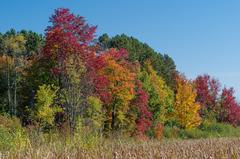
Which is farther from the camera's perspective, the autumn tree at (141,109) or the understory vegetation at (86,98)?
the autumn tree at (141,109)

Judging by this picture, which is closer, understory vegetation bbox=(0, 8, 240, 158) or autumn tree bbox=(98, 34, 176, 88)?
understory vegetation bbox=(0, 8, 240, 158)

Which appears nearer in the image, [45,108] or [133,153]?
[133,153]

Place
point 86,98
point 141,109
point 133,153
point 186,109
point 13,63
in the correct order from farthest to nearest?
point 13,63
point 186,109
point 141,109
point 86,98
point 133,153

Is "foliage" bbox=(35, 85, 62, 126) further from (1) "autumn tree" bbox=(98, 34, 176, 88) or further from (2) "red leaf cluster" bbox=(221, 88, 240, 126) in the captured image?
(2) "red leaf cluster" bbox=(221, 88, 240, 126)

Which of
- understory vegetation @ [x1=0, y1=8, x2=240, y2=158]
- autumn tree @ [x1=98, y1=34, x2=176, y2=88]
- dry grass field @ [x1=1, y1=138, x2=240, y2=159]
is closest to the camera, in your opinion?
dry grass field @ [x1=1, y1=138, x2=240, y2=159]

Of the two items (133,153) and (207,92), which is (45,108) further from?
(207,92)

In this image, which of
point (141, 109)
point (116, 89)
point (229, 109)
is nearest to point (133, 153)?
point (116, 89)

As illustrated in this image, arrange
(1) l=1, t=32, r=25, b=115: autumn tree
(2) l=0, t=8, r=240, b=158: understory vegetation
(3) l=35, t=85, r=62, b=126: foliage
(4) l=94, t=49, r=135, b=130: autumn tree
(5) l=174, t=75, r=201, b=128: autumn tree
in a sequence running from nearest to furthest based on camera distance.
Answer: (2) l=0, t=8, r=240, b=158: understory vegetation
(3) l=35, t=85, r=62, b=126: foliage
(4) l=94, t=49, r=135, b=130: autumn tree
(1) l=1, t=32, r=25, b=115: autumn tree
(5) l=174, t=75, r=201, b=128: autumn tree

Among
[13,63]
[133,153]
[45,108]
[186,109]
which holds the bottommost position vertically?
[133,153]

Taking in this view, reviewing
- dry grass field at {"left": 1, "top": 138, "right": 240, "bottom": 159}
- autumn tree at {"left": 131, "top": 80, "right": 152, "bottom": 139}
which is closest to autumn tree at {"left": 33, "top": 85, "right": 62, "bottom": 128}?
autumn tree at {"left": 131, "top": 80, "right": 152, "bottom": 139}

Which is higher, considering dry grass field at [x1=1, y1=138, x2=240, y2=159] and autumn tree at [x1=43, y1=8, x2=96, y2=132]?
autumn tree at [x1=43, y1=8, x2=96, y2=132]

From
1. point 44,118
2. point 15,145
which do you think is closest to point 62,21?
point 44,118

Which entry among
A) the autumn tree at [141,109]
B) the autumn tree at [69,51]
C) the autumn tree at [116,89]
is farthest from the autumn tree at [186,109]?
the autumn tree at [69,51]

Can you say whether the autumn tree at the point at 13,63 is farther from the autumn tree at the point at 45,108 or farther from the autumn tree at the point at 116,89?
the autumn tree at the point at 45,108
